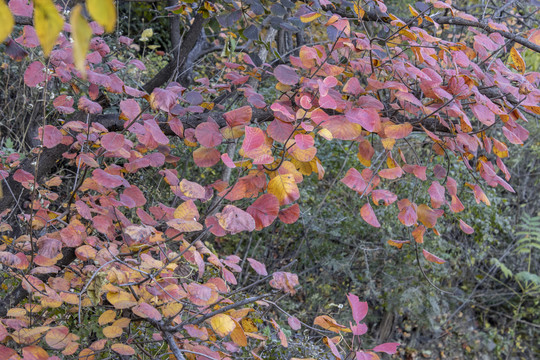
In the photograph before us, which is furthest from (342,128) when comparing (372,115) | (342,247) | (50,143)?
(342,247)

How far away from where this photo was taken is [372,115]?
4.26ft

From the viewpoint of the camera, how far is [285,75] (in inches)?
56.1

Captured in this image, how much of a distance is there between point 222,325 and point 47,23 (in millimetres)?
909

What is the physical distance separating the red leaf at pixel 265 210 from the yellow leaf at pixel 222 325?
0.25 metres

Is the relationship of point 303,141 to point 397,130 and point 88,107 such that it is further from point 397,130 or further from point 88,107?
point 88,107

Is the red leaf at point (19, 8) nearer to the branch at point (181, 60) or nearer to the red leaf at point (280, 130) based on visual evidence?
the red leaf at point (280, 130)

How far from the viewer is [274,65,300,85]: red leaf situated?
140 cm

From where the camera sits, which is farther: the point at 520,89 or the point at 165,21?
the point at 165,21

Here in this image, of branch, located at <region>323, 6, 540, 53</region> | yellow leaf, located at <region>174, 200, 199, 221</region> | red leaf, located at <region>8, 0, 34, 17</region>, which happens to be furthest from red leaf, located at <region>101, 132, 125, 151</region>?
branch, located at <region>323, 6, 540, 53</region>

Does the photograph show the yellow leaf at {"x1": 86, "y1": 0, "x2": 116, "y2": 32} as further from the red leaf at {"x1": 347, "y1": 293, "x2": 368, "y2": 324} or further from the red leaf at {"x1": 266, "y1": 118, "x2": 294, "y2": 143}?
the red leaf at {"x1": 347, "y1": 293, "x2": 368, "y2": 324}

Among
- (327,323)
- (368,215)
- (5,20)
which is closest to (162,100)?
(368,215)

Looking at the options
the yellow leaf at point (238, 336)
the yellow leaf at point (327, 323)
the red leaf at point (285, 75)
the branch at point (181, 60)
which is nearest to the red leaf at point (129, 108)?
the red leaf at point (285, 75)

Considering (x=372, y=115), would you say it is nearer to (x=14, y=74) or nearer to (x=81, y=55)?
(x=81, y=55)

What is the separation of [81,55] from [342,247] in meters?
3.40
